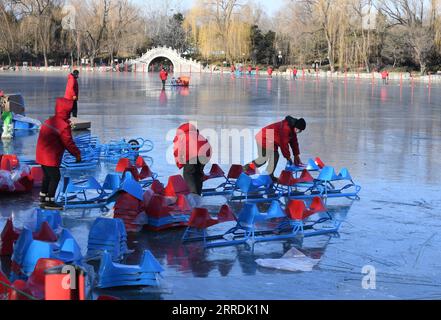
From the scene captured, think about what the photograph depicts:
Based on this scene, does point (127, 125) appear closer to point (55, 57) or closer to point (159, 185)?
point (159, 185)

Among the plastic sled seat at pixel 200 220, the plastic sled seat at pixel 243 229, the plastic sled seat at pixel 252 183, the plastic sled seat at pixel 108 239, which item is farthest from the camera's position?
A: the plastic sled seat at pixel 252 183

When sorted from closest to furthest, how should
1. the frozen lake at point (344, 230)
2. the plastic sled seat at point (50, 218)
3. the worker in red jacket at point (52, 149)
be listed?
1. the frozen lake at point (344, 230)
2. the plastic sled seat at point (50, 218)
3. the worker in red jacket at point (52, 149)

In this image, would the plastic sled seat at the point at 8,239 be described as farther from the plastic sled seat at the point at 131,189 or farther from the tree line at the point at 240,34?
the tree line at the point at 240,34

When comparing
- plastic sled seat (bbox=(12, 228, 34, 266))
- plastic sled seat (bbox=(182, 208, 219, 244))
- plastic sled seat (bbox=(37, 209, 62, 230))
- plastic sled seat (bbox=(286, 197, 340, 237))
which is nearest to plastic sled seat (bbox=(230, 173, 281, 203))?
plastic sled seat (bbox=(286, 197, 340, 237))

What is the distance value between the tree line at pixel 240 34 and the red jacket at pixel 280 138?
2566 inches

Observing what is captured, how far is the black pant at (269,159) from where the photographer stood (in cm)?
1197

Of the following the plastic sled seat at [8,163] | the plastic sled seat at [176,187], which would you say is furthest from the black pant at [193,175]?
the plastic sled seat at [8,163]

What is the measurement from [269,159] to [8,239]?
5.36 metres

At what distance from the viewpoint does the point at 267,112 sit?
89.5 ft

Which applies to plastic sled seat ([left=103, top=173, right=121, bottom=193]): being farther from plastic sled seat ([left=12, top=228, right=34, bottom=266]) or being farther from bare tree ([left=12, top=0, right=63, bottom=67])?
bare tree ([left=12, top=0, right=63, bottom=67])

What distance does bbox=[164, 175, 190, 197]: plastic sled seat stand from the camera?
9.42 m

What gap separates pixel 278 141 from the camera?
1187cm

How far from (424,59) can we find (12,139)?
63.0 metres

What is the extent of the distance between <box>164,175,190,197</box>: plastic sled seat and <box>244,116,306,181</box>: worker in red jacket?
7.59ft
